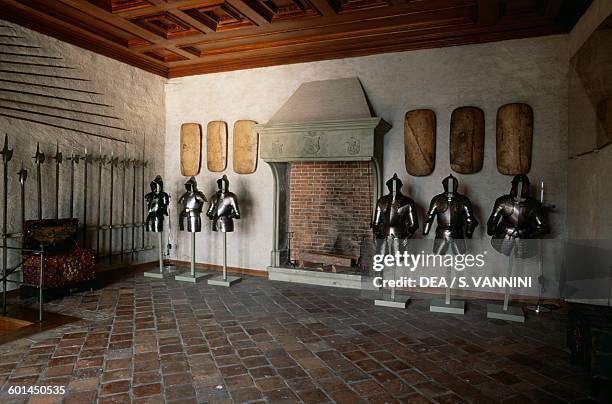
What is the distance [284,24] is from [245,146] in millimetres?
1966

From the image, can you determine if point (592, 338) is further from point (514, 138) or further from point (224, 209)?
point (224, 209)

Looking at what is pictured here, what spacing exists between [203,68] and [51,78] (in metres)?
2.27

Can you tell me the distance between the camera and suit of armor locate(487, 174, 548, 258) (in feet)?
14.1

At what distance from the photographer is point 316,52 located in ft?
19.4

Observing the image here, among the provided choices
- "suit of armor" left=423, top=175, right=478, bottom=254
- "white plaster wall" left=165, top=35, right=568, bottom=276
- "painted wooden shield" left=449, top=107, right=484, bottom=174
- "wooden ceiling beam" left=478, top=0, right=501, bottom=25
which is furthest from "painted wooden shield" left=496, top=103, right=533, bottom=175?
"wooden ceiling beam" left=478, top=0, right=501, bottom=25

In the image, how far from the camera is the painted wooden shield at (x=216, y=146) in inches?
261

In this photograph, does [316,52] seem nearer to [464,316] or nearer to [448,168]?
[448,168]

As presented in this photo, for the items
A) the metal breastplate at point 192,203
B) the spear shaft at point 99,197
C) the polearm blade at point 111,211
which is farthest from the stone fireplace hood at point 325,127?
the spear shaft at point 99,197

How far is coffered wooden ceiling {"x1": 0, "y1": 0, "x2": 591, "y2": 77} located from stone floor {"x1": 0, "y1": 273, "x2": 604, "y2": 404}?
11.0 feet

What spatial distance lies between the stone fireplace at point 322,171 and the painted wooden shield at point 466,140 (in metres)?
0.90

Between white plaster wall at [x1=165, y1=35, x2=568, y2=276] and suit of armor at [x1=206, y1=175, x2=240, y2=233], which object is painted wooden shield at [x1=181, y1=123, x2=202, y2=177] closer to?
white plaster wall at [x1=165, y1=35, x2=568, y2=276]

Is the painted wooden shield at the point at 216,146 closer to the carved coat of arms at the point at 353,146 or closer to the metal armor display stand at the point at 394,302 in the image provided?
the carved coat of arms at the point at 353,146

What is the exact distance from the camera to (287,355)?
10.5ft

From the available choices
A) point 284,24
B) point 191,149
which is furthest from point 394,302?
point 191,149
